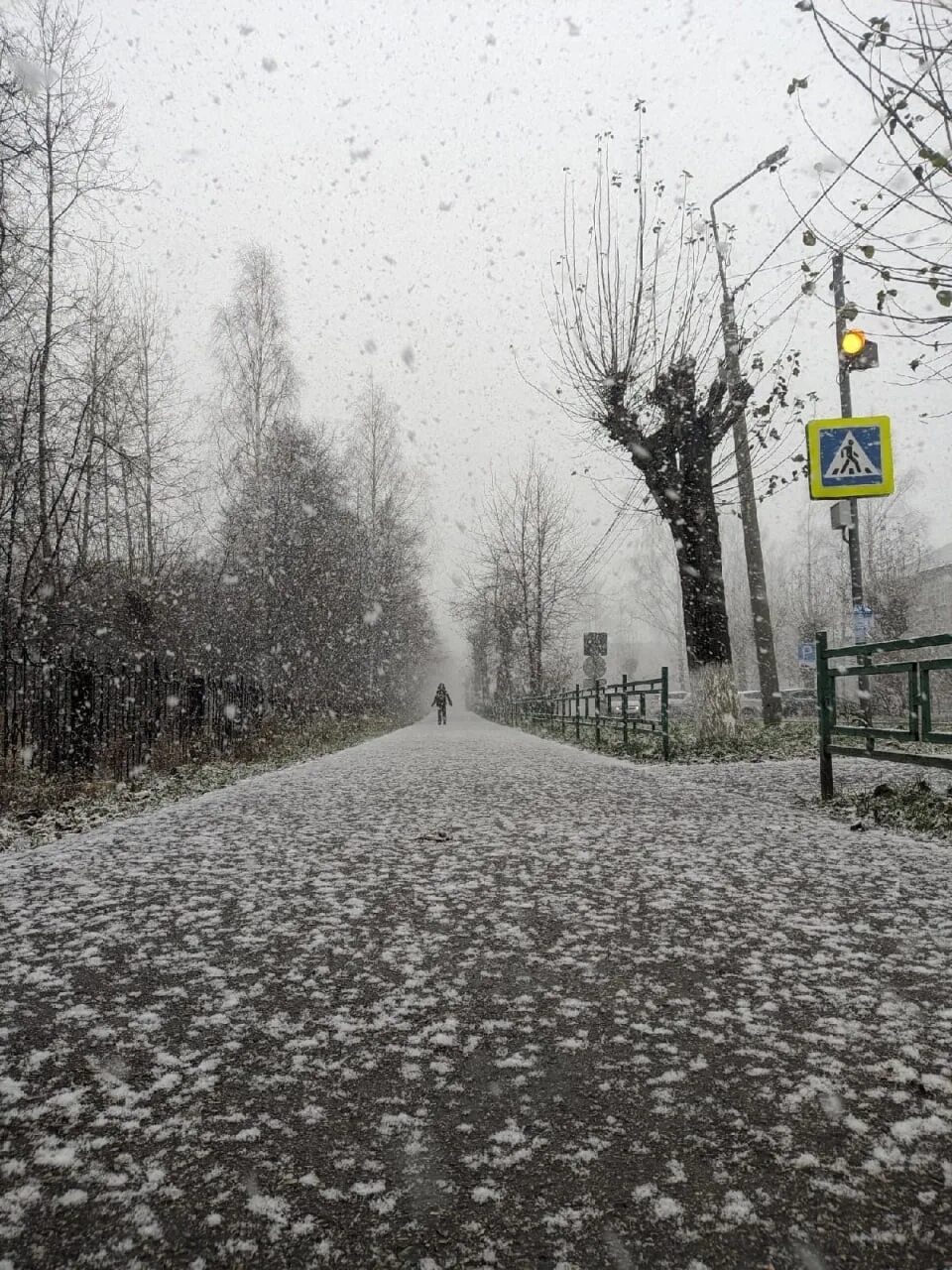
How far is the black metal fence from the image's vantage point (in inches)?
318

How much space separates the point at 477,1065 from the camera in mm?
1966

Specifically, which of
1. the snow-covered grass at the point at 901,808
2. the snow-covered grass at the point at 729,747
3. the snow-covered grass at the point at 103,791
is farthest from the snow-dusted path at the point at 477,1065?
the snow-covered grass at the point at 729,747

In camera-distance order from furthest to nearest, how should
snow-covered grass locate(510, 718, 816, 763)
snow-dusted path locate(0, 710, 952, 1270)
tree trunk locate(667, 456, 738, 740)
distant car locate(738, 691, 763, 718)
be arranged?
distant car locate(738, 691, 763, 718) < tree trunk locate(667, 456, 738, 740) < snow-covered grass locate(510, 718, 816, 763) < snow-dusted path locate(0, 710, 952, 1270)

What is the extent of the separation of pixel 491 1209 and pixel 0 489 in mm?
9918

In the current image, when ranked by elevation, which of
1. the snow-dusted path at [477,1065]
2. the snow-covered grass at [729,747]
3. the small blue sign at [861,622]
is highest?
the small blue sign at [861,622]

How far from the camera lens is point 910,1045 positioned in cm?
204

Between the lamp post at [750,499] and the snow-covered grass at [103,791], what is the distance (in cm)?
899

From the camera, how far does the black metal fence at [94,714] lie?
26.5ft

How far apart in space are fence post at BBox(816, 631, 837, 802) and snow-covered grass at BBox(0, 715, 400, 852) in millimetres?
5689

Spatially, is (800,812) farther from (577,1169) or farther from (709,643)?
(709,643)

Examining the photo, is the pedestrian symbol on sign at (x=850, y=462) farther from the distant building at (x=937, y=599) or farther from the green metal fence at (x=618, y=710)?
the distant building at (x=937, y=599)

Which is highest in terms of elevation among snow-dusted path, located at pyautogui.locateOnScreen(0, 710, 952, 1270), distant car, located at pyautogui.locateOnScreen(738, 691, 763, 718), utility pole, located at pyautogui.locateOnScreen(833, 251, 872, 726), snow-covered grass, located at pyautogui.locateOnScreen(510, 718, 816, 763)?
utility pole, located at pyautogui.locateOnScreen(833, 251, 872, 726)

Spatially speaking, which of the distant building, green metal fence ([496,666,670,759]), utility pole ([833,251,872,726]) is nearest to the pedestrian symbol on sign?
utility pole ([833,251,872,726])

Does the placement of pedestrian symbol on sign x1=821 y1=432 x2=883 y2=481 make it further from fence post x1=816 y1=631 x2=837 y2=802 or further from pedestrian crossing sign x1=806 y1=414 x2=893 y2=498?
fence post x1=816 y1=631 x2=837 y2=802
